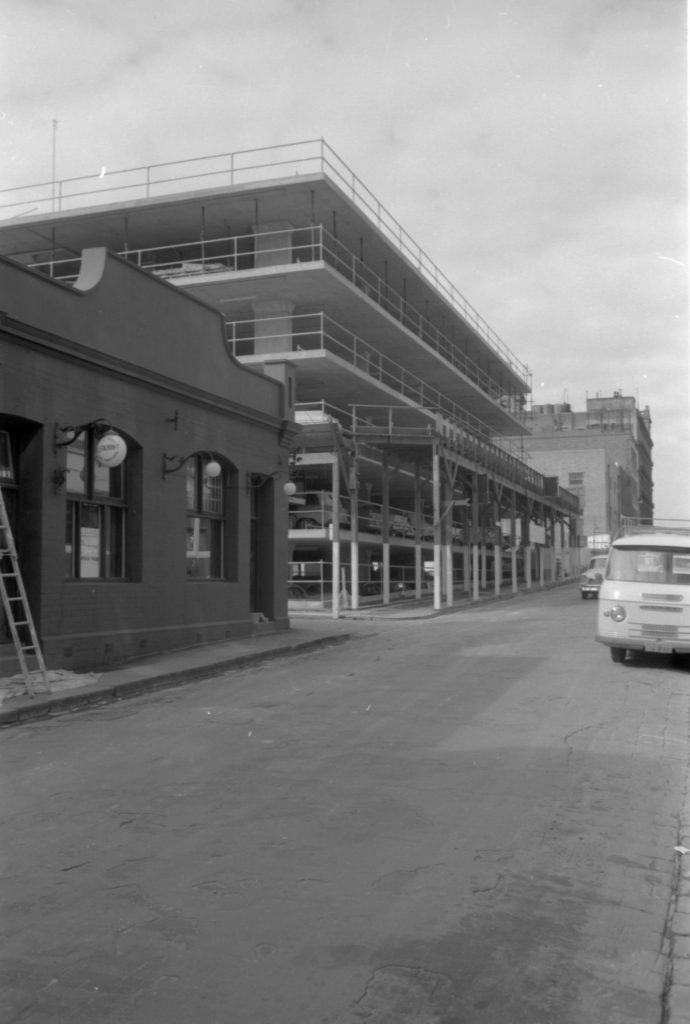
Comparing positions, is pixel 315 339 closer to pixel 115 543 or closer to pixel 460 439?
pixel 460 439

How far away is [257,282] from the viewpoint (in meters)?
32.2

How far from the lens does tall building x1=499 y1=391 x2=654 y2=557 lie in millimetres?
83000

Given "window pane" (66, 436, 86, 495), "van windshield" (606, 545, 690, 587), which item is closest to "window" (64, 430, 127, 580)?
"window pane" (66, 436, 86, 495)

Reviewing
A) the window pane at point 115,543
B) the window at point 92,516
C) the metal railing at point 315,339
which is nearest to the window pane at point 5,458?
the window at point 92,516

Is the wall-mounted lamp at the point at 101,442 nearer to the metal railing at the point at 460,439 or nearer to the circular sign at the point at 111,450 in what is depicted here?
the circular sign at the point at 111,450

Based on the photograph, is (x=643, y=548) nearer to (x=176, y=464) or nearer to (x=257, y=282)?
(x=176, y=464)

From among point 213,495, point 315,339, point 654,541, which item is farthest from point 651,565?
point 315,339

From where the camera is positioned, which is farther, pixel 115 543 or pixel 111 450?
pixel 115 543

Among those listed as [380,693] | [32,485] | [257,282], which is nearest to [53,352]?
[32,485]

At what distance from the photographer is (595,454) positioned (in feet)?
272

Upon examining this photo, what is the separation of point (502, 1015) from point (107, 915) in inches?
80.0

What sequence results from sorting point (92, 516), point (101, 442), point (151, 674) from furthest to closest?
1. point (92, 516)
2. point (101, 442)
3. point (151, 674)

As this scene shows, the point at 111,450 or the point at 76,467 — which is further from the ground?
the point at 111,450

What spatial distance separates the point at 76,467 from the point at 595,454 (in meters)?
73.3
